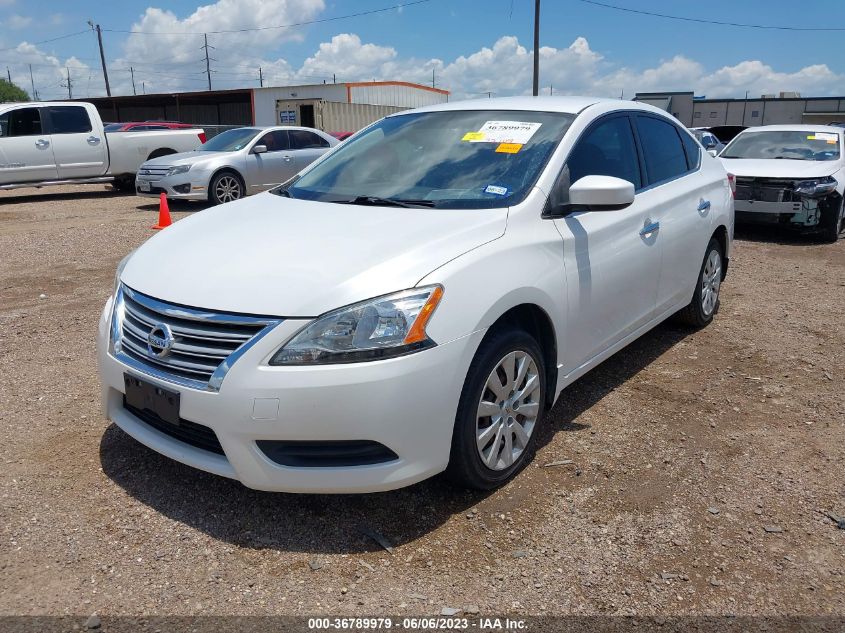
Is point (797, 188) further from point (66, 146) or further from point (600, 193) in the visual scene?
point (66, 146)

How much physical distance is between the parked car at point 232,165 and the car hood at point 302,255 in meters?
9.02

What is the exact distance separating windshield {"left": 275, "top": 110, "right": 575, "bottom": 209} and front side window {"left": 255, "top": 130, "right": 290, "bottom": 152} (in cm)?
926

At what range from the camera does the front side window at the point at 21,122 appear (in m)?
13.3

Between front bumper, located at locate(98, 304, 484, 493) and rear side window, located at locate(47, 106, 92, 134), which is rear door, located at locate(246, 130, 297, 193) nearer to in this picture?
rear side window, located at locate(47, 106, 92, 134)

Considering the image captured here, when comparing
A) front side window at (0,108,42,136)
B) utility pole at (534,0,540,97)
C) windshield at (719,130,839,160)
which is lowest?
windshield at (719,130,839,160)

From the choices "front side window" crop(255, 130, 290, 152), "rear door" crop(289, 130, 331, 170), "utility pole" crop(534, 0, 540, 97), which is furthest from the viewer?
"utility pole" crop(534, 0, 540, 97)

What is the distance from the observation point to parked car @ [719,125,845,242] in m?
8.96

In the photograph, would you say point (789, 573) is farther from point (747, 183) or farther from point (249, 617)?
point (747, 183)

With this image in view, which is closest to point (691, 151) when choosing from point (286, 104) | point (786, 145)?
point (786, 145)

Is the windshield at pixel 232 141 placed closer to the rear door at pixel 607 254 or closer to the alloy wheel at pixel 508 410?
the rear door at pixel 607 254

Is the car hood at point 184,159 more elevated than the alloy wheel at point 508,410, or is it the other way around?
the car hood at point 184,159

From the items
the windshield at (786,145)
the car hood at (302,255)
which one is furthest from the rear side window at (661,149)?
the windshield at (786,145)

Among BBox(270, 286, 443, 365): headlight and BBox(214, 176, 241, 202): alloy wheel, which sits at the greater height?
BBox(270, 286, 443, 365): headlight

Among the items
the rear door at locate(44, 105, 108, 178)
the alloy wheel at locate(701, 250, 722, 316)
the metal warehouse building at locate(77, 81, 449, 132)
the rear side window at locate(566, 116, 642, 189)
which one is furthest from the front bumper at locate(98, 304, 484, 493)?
the metal warehouse building at locate(77, 81, 449, 132)
